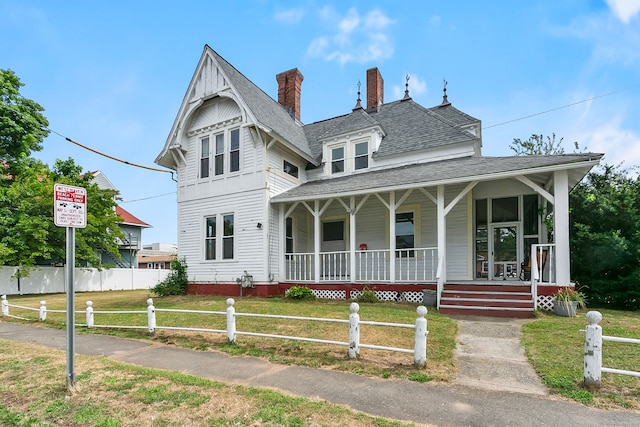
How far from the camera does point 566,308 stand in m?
8.72

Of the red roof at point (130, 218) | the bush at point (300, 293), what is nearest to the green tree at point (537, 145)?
the bush at point (300, 293)

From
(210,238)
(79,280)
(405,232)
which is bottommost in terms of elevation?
(79,280)

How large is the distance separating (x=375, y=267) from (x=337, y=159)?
544cm

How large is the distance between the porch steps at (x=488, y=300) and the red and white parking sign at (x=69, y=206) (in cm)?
885

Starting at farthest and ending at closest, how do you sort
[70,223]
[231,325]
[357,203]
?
[357,203] < [231,325] < [70,223]

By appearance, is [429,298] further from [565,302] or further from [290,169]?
[290,169]

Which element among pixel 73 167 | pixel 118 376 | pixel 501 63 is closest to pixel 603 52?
pixel 501 63

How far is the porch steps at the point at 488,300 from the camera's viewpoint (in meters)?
9.05

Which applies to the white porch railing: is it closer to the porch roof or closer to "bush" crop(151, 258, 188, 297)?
the porch roof

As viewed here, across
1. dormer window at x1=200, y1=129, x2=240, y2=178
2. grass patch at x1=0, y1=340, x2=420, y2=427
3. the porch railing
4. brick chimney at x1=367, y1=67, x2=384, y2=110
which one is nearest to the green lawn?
the porch railing

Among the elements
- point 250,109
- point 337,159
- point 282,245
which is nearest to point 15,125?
point 250,109

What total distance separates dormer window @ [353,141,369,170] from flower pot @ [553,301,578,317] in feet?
29.6

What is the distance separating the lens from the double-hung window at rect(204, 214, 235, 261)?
14461mm

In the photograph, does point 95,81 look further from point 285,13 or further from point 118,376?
point 118,376
